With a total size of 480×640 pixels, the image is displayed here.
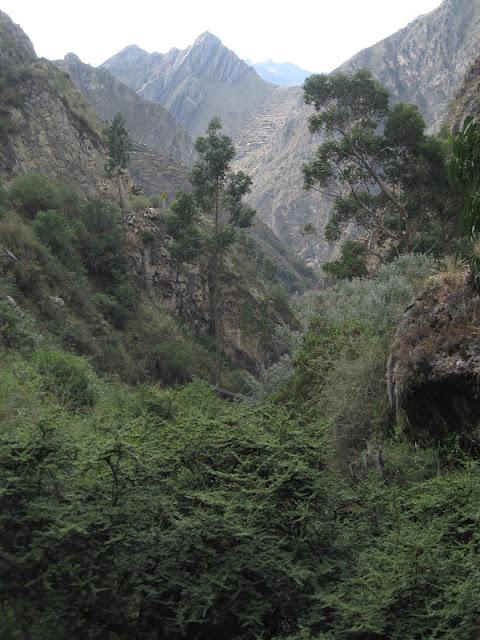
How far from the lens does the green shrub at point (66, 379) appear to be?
11.8m

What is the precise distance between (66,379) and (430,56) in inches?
6319

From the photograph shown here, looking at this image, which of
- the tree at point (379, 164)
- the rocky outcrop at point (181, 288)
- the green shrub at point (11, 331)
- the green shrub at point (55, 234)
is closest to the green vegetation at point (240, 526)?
the green shrub at point (11, 331)

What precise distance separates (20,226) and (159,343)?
886 cm

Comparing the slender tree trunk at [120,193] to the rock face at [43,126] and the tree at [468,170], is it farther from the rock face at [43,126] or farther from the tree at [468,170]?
the tree at [468,170]

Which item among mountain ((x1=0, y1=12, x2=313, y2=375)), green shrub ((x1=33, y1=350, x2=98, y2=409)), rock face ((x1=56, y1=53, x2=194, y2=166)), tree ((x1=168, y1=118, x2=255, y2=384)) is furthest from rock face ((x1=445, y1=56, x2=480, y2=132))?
rock face ((x1=56, y1=53, x2=194, y2=166))

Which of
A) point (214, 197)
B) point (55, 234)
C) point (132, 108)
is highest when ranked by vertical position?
point (132, 108)

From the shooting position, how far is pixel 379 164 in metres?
23.9

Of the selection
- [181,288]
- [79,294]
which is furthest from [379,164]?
[181,288]

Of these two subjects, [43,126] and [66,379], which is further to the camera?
[43,126]

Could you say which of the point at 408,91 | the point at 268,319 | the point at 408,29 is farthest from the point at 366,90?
the point at 408,29

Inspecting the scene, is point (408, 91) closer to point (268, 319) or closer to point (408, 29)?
point (408, 29)

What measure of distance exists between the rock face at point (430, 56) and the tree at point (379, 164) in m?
113

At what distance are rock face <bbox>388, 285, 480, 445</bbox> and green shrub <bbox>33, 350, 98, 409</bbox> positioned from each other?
6221mm

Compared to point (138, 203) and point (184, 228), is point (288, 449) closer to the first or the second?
point (184, 228)
